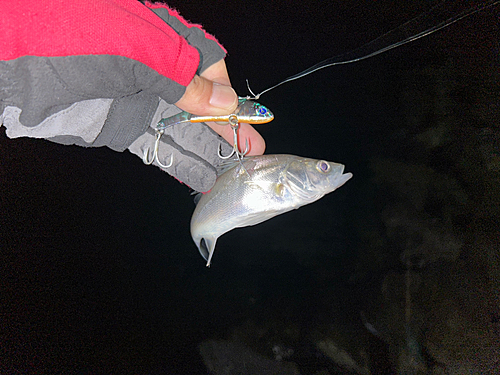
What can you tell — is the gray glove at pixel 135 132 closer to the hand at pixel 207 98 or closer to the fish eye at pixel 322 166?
the hand at pixel 207 98

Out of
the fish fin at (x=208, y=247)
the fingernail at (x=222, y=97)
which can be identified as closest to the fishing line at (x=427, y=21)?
the fingernail at (x=222, y=97)

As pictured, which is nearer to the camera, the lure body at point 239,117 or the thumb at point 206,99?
the thumb at point 206,99

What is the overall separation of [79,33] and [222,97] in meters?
0.32

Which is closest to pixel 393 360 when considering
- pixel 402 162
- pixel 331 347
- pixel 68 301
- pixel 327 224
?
pixel 331 347

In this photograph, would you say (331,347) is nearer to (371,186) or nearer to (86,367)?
(371,186)

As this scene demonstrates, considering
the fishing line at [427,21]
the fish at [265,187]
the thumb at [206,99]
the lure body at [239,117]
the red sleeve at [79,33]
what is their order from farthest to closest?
the fishing line at [427,21], the fish at [265,187], the lure body at [239,117], the thumb at [206,99], the red sleeve at [79,33]

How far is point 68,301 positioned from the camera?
11.1ft

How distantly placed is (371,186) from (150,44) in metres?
2.47

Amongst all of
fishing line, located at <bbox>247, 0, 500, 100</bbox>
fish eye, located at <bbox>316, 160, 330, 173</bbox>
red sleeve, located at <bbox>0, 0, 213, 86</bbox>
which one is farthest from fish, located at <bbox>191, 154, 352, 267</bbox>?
fishing line, located at <bbox>247, 0, 500, 100</bbox>

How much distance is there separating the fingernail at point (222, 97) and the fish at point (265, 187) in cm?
29

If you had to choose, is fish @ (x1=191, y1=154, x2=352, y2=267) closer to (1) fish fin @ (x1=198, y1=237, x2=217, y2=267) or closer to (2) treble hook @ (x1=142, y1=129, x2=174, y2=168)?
(1) fish fin @ (x1=198, y1=237, x2=217, y2=267)

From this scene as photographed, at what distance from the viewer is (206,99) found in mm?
623

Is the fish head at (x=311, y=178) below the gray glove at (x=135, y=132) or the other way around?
below

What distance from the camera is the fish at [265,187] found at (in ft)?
2.84
